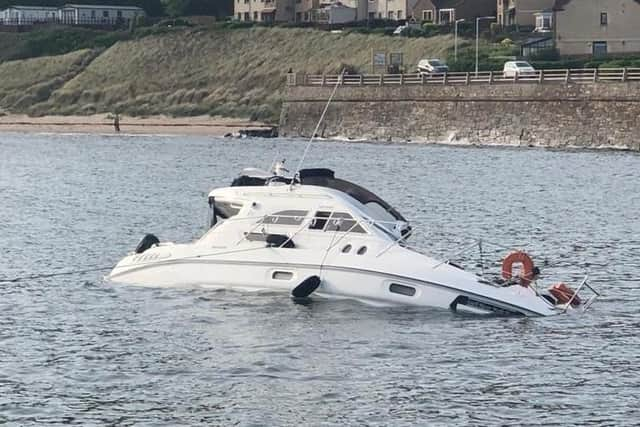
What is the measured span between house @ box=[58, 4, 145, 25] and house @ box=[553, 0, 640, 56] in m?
80.5

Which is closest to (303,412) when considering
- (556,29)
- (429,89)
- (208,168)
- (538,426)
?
(538,426)

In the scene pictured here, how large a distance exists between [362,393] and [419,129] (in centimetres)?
7453

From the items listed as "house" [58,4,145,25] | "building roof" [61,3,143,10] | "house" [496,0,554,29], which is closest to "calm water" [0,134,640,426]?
"house" [496,0,554,29]

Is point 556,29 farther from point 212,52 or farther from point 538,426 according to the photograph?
point 538,426

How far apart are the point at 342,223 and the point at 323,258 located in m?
0.93

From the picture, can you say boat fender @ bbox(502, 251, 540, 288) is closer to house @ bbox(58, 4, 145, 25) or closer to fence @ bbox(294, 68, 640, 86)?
fence @ bbox(294, 68, 640, 86)

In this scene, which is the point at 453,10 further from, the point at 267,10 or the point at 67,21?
the point at 67,21

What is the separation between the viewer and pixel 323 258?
1272 inches

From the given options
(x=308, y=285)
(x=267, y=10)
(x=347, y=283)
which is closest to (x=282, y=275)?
(x=308, y=285)

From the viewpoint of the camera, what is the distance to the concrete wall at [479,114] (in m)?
85.9

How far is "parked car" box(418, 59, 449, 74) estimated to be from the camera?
107m

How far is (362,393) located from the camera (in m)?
25.4

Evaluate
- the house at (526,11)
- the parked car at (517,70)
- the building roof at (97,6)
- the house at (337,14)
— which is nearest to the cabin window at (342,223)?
the parked car at (517,70)

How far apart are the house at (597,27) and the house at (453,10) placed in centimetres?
2751
